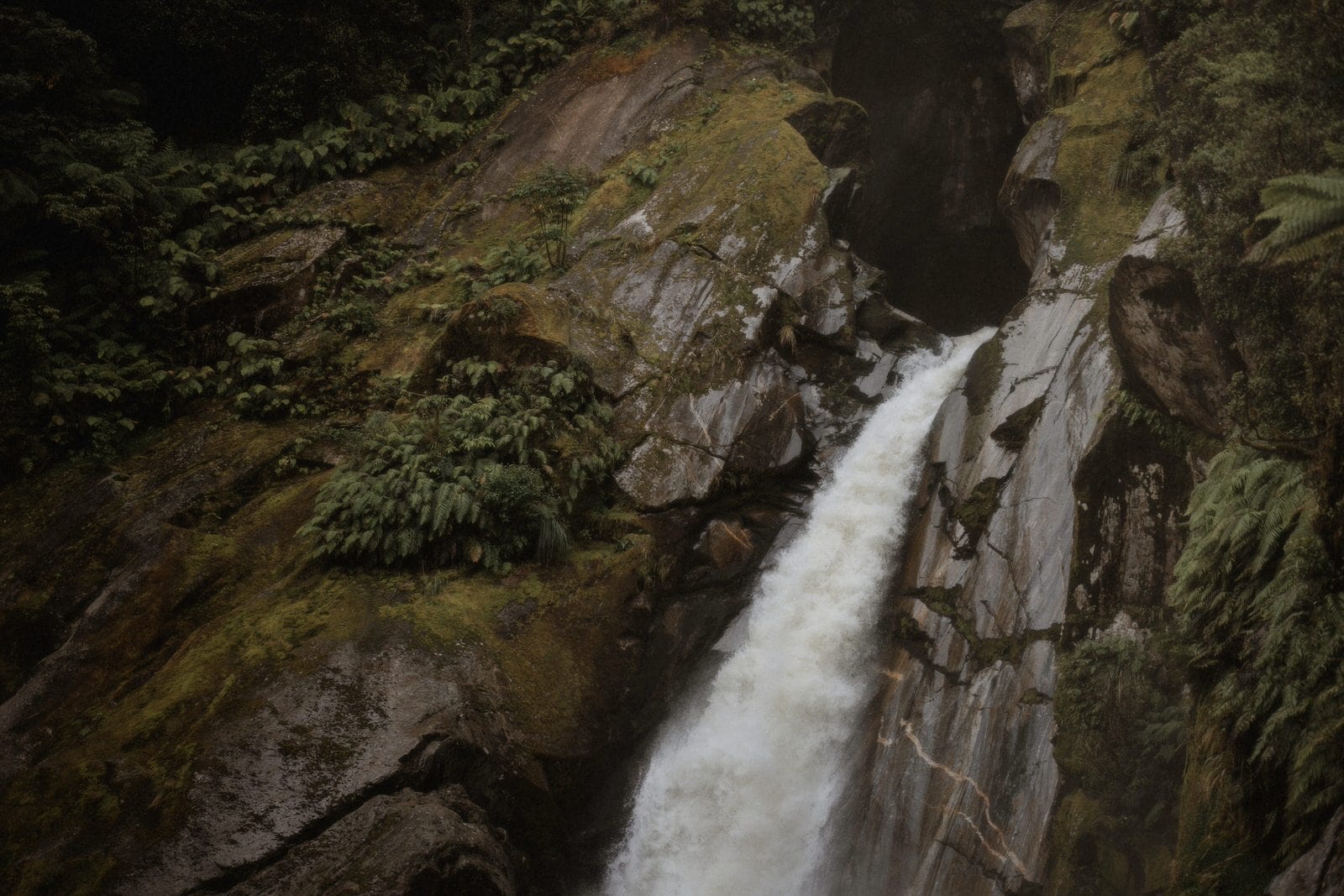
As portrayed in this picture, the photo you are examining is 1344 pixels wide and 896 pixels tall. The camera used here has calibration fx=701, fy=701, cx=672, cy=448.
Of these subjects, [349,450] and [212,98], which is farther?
[212,98]

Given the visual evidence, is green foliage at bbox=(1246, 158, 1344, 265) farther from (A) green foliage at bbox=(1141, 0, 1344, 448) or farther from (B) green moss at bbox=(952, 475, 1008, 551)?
(B) green moss at bbox=(952, 475, 1008, 551)

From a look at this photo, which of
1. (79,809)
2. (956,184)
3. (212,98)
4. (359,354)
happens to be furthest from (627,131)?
(79,809)

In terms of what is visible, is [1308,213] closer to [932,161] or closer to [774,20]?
[774,20]

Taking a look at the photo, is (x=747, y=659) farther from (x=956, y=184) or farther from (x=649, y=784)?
(x=956, y=184)

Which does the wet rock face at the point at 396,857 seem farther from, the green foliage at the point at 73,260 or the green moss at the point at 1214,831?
the green foliage at the point at 73,260

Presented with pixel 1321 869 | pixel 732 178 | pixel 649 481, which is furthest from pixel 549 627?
pixel 732 178

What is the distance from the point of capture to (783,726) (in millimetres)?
9266

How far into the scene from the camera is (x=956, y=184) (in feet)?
70.9

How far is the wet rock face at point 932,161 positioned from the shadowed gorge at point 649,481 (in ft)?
11.9

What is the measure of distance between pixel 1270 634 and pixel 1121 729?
7.10 feet

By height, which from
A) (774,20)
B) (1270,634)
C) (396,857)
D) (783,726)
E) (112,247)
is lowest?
(783,726)

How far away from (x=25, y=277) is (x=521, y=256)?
27.3ft

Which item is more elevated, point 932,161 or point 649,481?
point 932,161

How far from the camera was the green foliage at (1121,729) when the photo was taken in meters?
6.07
